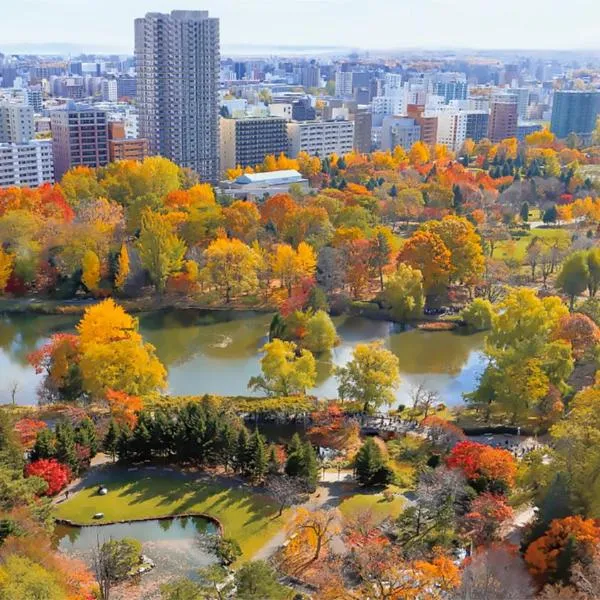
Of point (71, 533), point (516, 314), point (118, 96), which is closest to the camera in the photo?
point (71, 533)

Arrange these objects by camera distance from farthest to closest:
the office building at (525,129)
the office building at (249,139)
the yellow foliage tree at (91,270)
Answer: the office building at (525,129)
the office building at (249,139)
the yellow foliage tree at (91,270)

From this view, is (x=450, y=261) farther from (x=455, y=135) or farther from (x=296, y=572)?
(x=455, y=135)

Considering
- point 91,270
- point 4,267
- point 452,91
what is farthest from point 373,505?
point 452,91

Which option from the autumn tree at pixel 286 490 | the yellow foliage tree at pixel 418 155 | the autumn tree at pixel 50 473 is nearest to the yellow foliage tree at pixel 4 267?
the autumn tree at pixel 50 473

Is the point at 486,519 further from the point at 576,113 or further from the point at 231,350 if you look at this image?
the point at 576,113

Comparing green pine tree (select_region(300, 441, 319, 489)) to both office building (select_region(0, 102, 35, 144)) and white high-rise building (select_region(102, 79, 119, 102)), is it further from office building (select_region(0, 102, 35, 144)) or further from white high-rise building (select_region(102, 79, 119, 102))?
white high-rise building (select_region(102, 79, 119, 102))

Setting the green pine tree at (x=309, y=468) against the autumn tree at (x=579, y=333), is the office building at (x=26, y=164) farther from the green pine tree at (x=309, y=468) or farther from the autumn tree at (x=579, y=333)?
the green pine tree at (x=309, y=468)

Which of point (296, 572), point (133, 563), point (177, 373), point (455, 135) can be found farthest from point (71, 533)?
point (455, 135)
